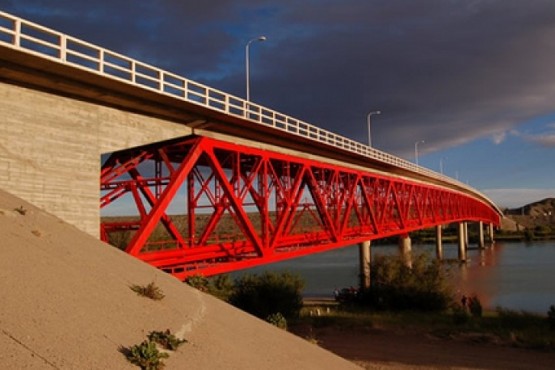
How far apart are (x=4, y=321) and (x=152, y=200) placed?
15.8 meters

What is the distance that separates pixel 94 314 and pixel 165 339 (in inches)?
48.8

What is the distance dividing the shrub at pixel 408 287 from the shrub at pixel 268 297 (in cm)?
692

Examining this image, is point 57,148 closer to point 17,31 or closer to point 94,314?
point 17,31

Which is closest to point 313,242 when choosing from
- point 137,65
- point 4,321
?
point 137,65

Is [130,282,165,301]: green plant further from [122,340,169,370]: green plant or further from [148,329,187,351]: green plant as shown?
[122,340,169,370]: green plant

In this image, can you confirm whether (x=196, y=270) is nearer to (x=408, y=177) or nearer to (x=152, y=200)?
(x=152, y=200)

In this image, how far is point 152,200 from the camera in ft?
75.9

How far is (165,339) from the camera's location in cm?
903

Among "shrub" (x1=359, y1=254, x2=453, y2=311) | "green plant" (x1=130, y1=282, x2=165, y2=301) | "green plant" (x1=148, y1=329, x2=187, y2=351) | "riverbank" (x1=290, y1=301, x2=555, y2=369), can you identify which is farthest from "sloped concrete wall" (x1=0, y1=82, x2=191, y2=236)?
"shrub" (x1=359, y1=254, x2=453, y2=311)

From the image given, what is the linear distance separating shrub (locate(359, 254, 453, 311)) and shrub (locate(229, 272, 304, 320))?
6.92m

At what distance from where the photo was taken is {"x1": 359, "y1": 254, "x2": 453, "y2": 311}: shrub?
35375 mm

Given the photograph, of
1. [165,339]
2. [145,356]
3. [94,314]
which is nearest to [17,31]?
[94,314]

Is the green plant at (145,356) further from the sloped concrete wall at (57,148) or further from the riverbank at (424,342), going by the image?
the riverbank at (424,342)

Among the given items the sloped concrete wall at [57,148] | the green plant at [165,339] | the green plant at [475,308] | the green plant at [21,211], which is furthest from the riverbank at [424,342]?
the green plant at [21,211]
